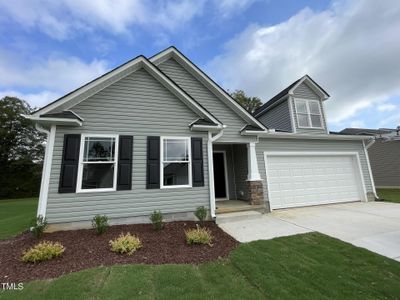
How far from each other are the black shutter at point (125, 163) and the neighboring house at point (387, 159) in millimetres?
18241

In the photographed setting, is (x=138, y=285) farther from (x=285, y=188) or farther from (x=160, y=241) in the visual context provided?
(x=285, y=188)

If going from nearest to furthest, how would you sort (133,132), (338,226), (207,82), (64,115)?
1. (64,115)
2. (338,226)
3. (133,132)
4. (207,82)

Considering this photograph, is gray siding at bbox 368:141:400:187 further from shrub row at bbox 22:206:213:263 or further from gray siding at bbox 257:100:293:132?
shrub row at bbox 22:206:213:263

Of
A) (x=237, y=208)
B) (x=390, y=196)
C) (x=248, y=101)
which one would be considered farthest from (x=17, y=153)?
(x=390, y=196)

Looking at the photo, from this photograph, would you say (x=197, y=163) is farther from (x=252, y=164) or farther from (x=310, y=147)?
(x=310, y=147)

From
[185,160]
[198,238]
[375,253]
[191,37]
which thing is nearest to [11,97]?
[191,37]

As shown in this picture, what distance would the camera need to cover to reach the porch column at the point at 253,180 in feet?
28.4

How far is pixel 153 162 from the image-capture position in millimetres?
7164

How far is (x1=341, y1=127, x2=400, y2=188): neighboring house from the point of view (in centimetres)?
1753

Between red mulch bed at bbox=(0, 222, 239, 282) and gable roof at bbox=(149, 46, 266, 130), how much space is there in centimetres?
509

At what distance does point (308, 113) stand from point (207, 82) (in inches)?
251

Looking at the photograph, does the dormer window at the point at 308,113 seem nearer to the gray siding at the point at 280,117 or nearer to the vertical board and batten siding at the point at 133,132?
the gray siding at the point at 280,117

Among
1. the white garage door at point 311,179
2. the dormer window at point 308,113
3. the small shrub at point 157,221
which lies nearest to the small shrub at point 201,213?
the small shrub at point 157,221

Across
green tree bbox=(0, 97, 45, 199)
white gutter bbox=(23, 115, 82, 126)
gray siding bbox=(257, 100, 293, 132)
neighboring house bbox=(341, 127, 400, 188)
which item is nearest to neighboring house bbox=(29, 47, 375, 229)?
white gutter bbox=(23, 115, 82, 126)
